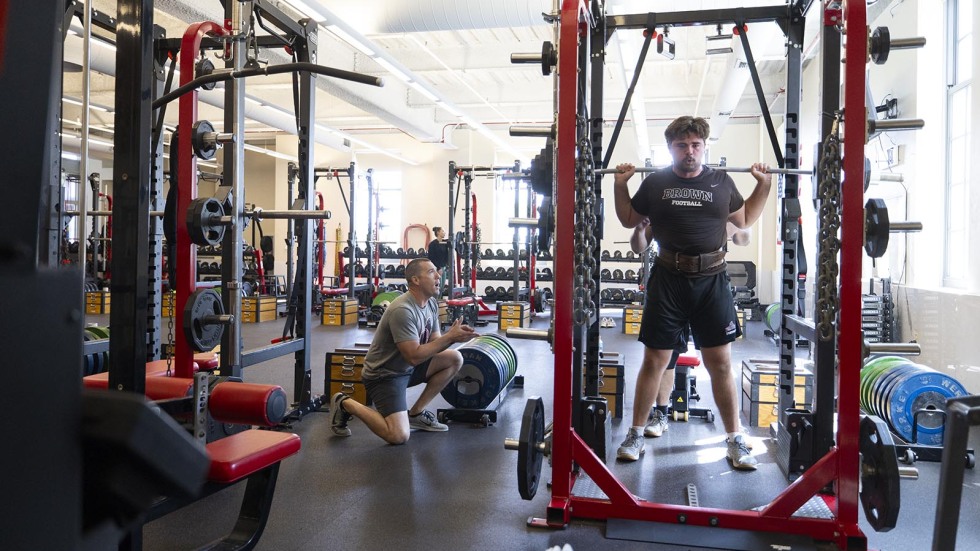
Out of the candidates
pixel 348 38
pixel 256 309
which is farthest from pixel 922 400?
pixel 256 309

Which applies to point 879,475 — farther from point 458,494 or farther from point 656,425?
point 656,425

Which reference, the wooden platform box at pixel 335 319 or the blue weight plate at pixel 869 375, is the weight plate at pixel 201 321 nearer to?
the blue weight plate at pixel 869 375

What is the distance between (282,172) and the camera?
45.8 ft

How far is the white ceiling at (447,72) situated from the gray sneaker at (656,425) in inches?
109

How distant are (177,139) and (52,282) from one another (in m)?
2.83

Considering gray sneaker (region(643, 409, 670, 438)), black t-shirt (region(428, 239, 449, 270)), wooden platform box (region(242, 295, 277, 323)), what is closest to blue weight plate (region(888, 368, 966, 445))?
gray sneaker (region(643, 409, 670, 438))

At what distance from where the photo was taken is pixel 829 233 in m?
2.12

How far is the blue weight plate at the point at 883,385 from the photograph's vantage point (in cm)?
331

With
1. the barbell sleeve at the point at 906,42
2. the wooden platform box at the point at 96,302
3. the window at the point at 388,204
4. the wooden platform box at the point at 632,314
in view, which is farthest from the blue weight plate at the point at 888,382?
the window at the point at 388,204

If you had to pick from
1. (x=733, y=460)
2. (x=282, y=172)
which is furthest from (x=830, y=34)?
(x=282, y=172)

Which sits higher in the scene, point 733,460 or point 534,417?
point 534,417

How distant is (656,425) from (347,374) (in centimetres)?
186

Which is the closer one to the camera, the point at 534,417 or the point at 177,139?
the point at 534,417

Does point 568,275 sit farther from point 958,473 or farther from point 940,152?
point 940,152
